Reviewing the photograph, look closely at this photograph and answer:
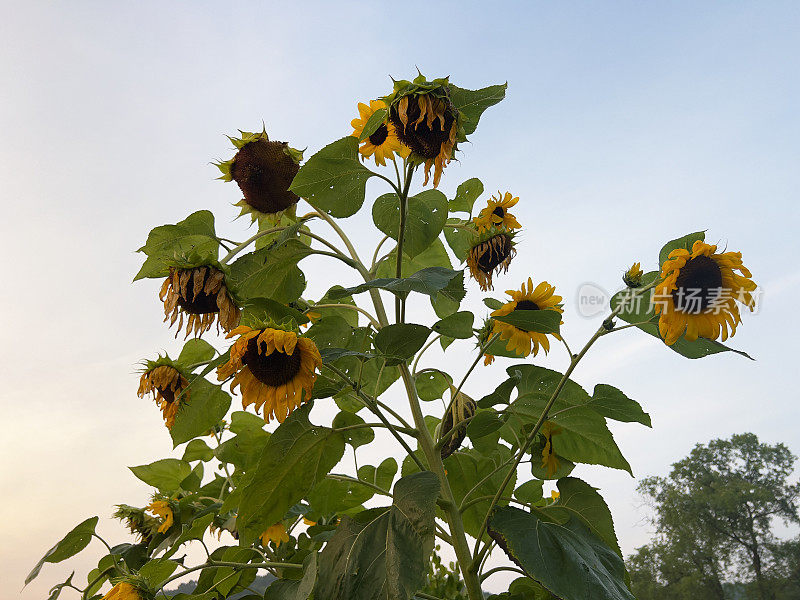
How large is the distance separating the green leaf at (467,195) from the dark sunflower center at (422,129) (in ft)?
1.97

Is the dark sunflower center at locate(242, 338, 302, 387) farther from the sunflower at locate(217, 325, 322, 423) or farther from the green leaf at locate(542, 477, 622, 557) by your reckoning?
the green leaf at locate(542, 477, 622, 557)

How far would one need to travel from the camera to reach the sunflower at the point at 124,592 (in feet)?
3.83

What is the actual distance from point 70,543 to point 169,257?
2.40ft

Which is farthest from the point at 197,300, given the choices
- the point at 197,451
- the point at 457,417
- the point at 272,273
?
the point at 197,451

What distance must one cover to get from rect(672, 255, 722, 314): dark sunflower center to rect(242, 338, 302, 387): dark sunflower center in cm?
66

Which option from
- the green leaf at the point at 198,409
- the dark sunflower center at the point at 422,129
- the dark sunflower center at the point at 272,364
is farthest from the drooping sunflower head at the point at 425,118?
the green leaf at the point at 198,409

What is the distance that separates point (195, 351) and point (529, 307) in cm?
82

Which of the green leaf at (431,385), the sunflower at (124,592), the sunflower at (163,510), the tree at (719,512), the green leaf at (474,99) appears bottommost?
the sunflower at (124,592)

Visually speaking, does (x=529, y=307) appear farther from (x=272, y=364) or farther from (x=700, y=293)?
(x=272, y=364)

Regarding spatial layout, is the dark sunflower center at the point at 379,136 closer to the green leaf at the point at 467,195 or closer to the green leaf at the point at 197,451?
the green leaf at the point at 467,195

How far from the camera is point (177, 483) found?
173 cm

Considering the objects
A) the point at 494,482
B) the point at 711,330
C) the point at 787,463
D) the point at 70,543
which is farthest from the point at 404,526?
the point at 787,463

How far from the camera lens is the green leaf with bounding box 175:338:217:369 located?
4.91 ft

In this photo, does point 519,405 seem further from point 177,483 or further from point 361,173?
point 177,483
